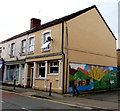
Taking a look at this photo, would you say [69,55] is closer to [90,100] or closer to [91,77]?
[91,77]

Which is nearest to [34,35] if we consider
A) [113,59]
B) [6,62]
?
[6,62]

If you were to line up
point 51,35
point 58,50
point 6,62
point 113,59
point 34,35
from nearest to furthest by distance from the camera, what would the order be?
point 58,50 < point 51,35 < point 34,35 < point 113,59 < point 6,62

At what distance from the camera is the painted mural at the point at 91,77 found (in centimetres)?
1539

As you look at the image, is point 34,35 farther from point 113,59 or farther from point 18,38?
point 113,59

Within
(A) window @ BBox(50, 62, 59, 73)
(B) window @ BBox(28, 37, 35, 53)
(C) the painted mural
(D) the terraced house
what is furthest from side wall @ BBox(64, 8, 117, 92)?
(B) window @ BBox(28, 37, 35, 53)

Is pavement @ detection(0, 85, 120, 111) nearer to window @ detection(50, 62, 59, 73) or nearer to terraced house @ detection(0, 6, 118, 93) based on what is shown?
terraced house @ detection(0, 6, 118, 93)

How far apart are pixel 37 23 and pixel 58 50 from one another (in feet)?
34.0

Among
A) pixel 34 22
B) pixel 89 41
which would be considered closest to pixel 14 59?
pixel 34 22

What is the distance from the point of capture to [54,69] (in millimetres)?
15906

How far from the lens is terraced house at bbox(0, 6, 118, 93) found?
15219mm

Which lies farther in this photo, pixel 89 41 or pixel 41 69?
pixel 89 41

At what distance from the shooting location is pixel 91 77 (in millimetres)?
17297

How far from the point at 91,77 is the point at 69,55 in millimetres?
3950

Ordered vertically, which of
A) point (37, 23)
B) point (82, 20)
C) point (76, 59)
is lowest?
point (76, 59)
